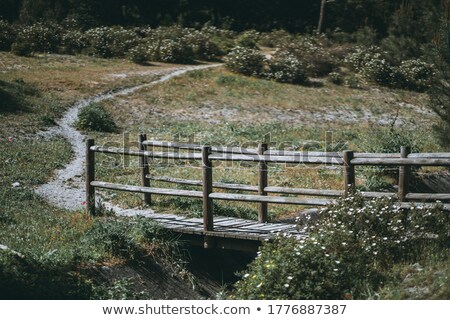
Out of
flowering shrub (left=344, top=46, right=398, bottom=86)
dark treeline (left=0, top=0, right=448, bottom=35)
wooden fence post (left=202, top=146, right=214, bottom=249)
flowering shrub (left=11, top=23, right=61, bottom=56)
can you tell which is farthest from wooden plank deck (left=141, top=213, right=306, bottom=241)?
dark treeline (left=0, top=0, right=448, bottom=35)

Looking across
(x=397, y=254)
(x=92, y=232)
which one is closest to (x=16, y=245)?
(x=92, y=232)

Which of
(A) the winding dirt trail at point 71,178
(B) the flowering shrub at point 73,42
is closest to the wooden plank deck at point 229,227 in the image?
(A) the winding dirt trail at point 71,178

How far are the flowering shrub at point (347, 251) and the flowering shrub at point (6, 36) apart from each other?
3006 cm

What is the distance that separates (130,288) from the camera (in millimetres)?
11086

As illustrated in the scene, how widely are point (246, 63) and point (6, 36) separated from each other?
41.4 ft

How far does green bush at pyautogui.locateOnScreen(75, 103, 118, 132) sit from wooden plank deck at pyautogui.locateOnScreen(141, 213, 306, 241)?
12659 mm

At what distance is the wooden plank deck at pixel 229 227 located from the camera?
40.0 feet

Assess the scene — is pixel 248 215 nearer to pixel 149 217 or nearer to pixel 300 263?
pixel 149 217

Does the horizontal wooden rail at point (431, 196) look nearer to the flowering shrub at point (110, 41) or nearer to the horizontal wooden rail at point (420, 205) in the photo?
the horizontal wooden rail at point (420, 205)

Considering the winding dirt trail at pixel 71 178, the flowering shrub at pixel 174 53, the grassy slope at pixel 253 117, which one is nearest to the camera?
the winding dirt trail at pixel 71 178

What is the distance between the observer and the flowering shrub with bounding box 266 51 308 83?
37281mm

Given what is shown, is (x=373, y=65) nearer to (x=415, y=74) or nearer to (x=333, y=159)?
(x=415, y=74)

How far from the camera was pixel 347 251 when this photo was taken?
10406 millimetres

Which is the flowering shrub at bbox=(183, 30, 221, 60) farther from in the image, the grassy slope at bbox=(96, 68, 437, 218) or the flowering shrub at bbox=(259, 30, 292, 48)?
the flowering shrub at bbox=(259, 30, 292, 48)
